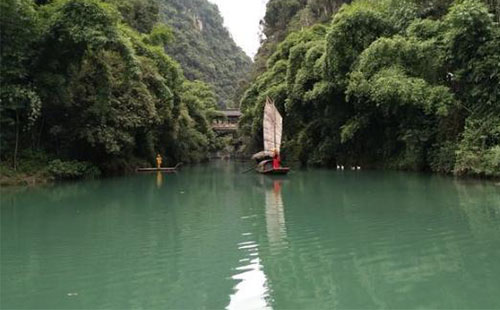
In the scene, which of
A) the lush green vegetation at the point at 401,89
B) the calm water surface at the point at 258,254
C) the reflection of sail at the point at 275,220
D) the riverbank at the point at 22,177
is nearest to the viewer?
the calm water surface at the point at 258,254

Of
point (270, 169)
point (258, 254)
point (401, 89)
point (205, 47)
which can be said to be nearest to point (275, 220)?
point (258, 254)

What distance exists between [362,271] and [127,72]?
1647 centimetres

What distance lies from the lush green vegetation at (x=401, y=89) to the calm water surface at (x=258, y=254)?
638cm

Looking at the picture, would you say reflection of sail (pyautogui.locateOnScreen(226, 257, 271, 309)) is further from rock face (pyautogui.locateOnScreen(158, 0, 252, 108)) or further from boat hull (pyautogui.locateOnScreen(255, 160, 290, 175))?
rock face (pyautogui.locateOnScreen(158, 0, 252, 108))

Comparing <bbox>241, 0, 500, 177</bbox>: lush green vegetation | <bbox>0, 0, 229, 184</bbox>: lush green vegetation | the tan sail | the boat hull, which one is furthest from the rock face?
<bbox>0, 0, 229, 184</bbox>: lush green vegetation

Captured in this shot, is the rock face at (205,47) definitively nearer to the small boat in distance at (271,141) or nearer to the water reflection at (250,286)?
the small boat in distance at (271,141)

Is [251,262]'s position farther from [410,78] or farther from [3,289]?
[410,78]

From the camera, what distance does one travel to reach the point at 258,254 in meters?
6.39

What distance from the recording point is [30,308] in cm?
441

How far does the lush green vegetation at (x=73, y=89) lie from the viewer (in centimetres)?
1716

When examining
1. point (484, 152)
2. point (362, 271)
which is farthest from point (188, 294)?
point (484, 152)

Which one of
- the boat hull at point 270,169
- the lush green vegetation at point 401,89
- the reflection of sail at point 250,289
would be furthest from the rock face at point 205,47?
the reflection of sail at point 250,289

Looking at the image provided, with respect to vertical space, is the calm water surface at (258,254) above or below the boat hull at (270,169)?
below

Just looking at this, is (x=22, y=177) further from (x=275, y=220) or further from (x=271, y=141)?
(x=275, y=220)
